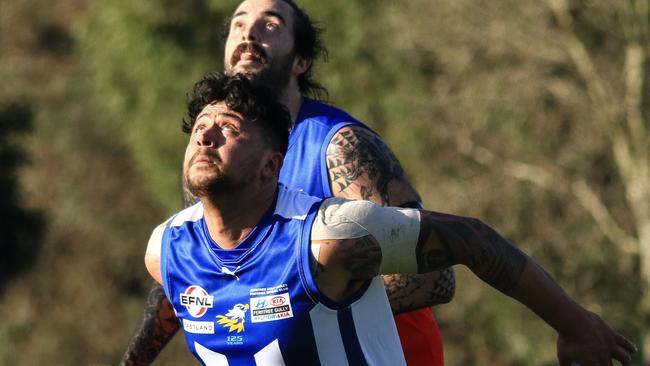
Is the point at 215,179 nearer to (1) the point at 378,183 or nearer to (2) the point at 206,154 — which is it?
(2) the point at 206,154

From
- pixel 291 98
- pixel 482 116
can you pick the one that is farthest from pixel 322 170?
pixel 482 116

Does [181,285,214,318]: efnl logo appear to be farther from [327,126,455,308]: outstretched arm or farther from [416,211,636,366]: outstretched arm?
[327,126,455,308]: outstretched arm

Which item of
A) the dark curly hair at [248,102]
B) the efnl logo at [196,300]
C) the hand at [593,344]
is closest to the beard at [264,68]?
the dark curly hair at [248,102]

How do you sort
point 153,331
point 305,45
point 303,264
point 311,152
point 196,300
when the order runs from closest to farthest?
point 303,264 → point 196,300 → point 311,152 → point 153,331 → point 305,45

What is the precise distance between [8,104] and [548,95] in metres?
8.91

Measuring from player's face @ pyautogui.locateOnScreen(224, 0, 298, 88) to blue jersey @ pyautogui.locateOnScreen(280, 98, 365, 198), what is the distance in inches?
10.5

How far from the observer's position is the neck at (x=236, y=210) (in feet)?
13.1

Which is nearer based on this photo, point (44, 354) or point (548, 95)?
point (548, 95)

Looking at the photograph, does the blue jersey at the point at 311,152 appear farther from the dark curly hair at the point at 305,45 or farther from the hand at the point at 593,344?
the hand at the point at 593,344

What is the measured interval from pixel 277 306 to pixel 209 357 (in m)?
0.35

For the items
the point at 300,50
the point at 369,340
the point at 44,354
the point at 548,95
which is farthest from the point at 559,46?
the point at 369,340

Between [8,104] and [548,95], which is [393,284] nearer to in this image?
[548,95]

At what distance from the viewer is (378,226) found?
3879 millimetres

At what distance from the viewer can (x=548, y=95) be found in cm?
2228
